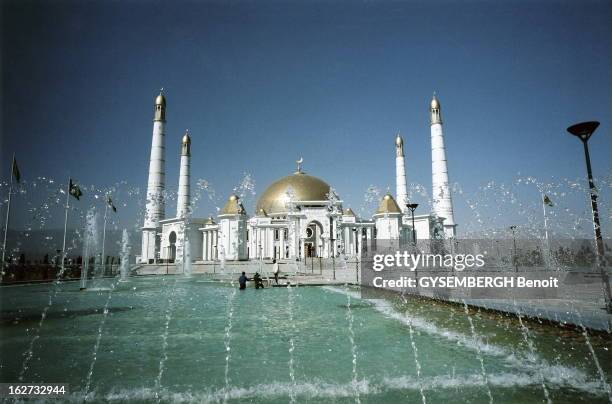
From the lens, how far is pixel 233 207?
144 ft

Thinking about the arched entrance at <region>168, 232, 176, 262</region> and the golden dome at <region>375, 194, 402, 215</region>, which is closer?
the golden dome at <region>375, 194, 402, 215</region>

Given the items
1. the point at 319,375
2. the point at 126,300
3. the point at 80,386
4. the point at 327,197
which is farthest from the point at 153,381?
the point at 327,197

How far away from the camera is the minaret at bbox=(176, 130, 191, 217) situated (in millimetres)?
49838

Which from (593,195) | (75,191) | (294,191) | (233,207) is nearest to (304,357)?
(593,195)

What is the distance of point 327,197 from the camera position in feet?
162

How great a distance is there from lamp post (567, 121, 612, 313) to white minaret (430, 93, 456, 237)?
1538 inches

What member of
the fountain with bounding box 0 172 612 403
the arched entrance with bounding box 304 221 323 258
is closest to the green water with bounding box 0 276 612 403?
the fountain with bounding box 0 172 612 403

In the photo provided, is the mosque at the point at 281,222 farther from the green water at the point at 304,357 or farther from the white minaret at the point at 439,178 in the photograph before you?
the green water at the point at 304,357

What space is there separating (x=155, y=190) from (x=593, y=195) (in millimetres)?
45152

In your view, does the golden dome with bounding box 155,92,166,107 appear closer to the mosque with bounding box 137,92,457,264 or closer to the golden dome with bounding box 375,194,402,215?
the mosque with bounding box 137,92,457,264

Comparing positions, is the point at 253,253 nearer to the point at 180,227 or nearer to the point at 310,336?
the point at 180,227

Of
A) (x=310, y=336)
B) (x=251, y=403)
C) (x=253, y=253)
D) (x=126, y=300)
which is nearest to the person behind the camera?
(x=251, y=403)

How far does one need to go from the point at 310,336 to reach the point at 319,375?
223cm

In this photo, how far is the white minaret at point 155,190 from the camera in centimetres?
4609
